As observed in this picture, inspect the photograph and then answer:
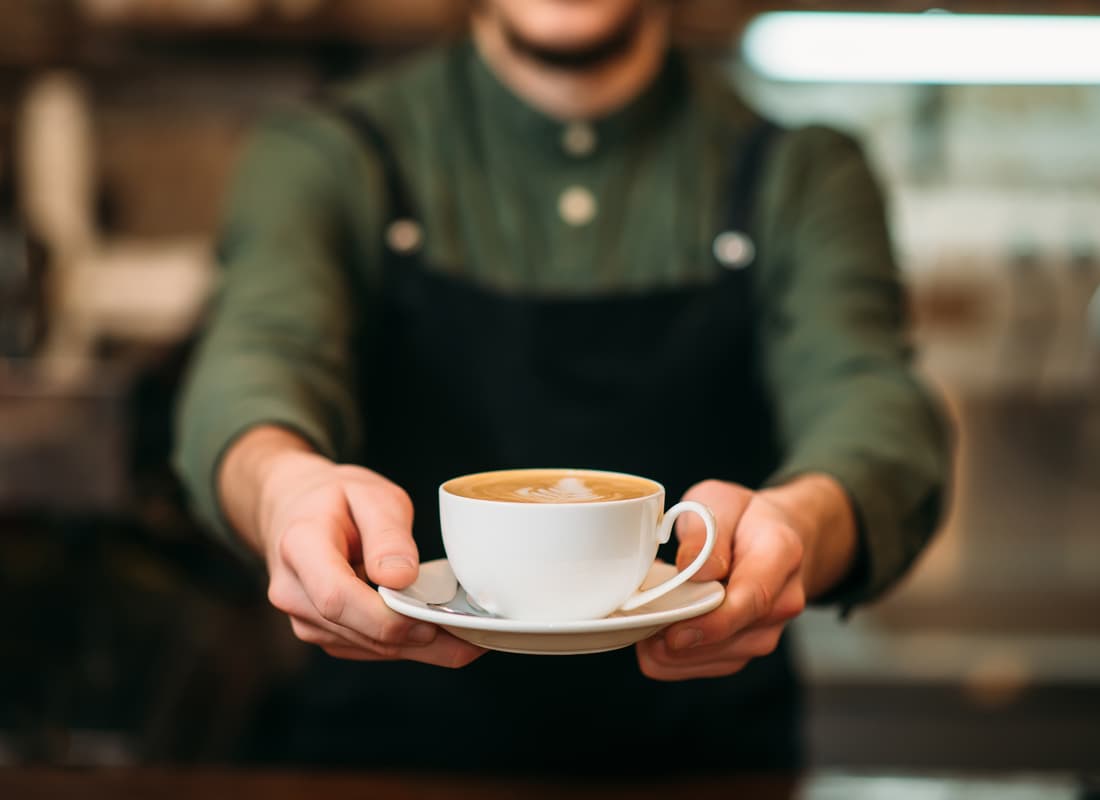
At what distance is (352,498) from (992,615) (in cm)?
214

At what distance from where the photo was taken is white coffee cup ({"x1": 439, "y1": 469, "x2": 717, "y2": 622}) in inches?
19.6

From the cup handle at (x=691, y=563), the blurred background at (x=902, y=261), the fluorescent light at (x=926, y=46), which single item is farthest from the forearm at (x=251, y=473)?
the fluorescent light at (x=926, y=46)

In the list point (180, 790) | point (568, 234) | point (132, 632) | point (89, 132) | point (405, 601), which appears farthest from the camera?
point (89, 132)

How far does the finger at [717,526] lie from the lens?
1.78 ft

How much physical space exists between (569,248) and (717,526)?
1.87 ft

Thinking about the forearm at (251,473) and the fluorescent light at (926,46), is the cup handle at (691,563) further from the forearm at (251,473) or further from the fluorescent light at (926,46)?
the fluorescent light at (926,46)

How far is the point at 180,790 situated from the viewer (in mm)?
888

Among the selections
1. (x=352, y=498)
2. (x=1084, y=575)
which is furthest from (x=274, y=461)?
(x=1084, y=575)

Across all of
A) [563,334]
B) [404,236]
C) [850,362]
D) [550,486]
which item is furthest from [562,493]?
[404,236]

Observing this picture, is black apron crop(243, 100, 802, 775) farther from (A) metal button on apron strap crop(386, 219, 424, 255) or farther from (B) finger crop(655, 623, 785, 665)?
(B) finger crop(655, 623, 785, 665)

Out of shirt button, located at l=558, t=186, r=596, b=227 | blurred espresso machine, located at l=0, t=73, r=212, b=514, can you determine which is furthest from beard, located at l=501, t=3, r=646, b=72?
blurred espresso machine, located at l=0, t=73, r=212, b=514

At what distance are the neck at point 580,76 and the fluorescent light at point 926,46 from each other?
3.41 ft

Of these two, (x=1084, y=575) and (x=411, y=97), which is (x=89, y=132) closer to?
(x=411, y=97)

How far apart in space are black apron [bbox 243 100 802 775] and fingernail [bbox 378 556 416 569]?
1.20 feet
